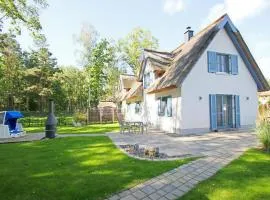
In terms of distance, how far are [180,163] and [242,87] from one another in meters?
11.9

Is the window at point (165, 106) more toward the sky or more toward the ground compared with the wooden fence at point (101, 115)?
more toward the sky

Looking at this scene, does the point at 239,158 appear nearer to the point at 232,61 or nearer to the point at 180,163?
the point at 180,163

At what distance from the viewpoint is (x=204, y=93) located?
1569 cm

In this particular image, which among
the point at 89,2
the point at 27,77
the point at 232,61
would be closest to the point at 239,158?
the point at 232,61

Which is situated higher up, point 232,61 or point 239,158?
point 232,61

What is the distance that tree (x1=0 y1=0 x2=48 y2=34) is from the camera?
1531cm

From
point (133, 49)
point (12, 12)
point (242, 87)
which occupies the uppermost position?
point (133, 49)

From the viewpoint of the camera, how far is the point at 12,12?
1503 centimetres

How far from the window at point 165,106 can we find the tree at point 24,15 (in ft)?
30.8

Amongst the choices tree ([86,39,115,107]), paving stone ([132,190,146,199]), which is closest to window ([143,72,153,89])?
paving stone ([132,190,146,199])

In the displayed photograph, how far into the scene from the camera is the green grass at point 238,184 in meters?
4.85

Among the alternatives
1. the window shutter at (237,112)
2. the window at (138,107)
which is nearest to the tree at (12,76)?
the window at (138,107)

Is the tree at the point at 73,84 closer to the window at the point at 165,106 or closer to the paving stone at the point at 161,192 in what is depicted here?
the window at the point at 165,106

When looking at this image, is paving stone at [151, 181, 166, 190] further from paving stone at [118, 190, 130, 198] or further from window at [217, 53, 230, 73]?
window at [217, 53, 230, 73]
